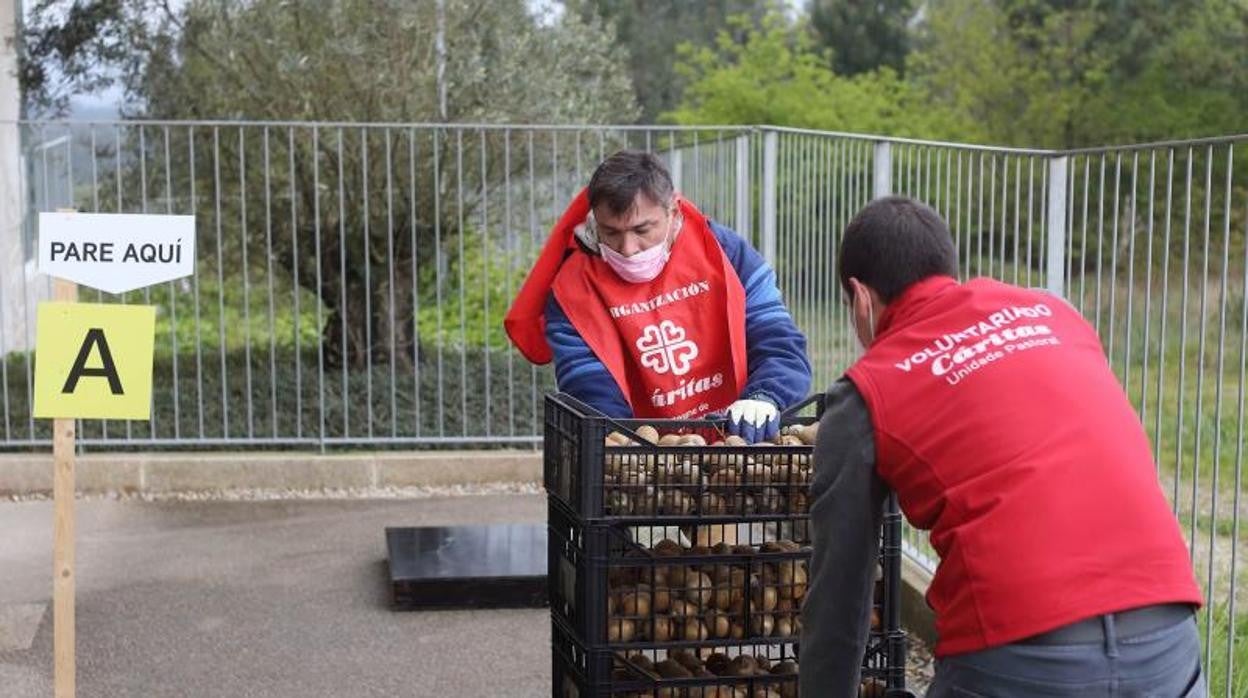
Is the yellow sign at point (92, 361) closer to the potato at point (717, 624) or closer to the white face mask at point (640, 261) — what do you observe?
the white face mask at point (640, 261)

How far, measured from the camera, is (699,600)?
3764 mm

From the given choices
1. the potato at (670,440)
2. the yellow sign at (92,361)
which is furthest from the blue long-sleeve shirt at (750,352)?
the yellow sign at (92,361)

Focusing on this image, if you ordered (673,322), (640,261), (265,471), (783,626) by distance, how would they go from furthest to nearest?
(265,471), (673,322), (640,261), (783,626)

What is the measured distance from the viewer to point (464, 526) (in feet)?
27.2

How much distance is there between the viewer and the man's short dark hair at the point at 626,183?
4325mm

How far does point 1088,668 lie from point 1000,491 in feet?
1.08

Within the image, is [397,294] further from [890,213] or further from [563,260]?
[890,213]

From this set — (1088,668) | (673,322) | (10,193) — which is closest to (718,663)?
(673,322)

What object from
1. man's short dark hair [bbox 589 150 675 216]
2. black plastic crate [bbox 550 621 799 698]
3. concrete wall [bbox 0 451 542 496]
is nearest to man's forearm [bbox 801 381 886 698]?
black plastic crate [bbox 550 621 799 698]

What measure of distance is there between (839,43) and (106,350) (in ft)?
104

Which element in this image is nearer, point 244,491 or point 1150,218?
point 1150,218

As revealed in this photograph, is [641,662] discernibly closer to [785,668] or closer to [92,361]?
[785,668]

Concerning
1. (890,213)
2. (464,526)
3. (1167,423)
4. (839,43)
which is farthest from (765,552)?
(839,43)

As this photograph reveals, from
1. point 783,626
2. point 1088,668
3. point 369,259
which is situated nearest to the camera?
point 1088,668
